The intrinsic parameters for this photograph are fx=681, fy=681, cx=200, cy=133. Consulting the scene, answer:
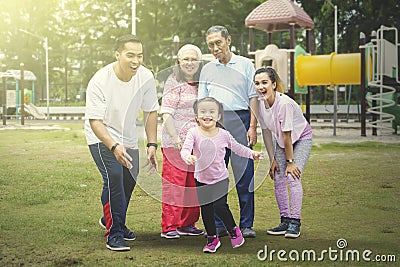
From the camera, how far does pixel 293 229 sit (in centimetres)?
519

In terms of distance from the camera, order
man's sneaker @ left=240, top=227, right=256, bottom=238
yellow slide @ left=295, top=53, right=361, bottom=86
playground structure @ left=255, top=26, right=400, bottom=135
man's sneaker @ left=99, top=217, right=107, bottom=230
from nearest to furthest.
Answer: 1. man's sneaker @ left=240, top=227, right=256, bottom=238
2. man's sneaker @ left=99, top=217, right=107, bottom=230
3. playground structure @ left=255, top=26, right=400, bottom=135
4. yellow slide @ left=295, top=53, right=361, bottom=86

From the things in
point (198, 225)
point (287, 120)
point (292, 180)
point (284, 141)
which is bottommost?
point (198, 225)

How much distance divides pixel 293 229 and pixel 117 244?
136 cm

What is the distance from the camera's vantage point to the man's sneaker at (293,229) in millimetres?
5156

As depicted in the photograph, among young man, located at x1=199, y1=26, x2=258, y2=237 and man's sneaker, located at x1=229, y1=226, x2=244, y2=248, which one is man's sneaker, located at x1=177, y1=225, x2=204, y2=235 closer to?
young man, located at x1=199, y1=26, x2=258, y2=237

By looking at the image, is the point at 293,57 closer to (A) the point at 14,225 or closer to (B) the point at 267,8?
(B) the point at 267,8

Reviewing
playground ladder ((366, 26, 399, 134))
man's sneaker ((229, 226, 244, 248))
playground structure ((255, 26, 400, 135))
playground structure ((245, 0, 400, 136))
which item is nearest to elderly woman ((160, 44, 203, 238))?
man's sneaker ((229, 226, 244, 248))

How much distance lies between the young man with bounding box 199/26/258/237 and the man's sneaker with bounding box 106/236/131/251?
0.87 metres

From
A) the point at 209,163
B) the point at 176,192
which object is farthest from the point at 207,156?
the point at 176,192

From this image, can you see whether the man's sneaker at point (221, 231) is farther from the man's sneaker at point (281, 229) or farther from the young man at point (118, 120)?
the young man at point (118, 120)

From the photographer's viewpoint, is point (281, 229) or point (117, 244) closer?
point (117, 244)

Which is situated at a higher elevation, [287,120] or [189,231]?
[287,120]

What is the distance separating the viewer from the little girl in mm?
4754

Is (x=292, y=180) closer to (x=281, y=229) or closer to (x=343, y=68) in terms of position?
(x=281, y=229)
